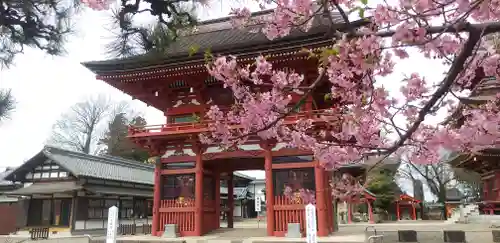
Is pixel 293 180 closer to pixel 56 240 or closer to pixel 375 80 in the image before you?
pixel 375 80

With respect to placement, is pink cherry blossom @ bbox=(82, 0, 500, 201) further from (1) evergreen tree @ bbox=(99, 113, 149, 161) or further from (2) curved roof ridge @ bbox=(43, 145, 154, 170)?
(1) evergreen tree @ bbox=(99, 113, 149, 161)

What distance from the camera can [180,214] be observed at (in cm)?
1390

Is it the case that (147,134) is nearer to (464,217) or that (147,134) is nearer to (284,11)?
(284,11)

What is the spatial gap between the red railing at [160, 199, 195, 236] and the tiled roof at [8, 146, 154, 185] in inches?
355

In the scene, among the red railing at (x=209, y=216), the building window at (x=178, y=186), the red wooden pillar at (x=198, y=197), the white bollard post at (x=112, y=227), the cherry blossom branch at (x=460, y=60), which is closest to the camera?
the cherry blossom branch at (x=460, y=60)

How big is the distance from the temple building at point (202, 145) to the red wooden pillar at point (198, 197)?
33 mm

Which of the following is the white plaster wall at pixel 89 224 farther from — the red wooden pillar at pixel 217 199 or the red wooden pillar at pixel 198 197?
the red wooden pillar at pixel 198 197

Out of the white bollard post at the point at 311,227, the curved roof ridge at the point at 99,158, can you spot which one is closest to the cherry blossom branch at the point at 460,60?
the white bollard post at the point at 311,227

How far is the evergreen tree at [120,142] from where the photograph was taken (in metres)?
43.5

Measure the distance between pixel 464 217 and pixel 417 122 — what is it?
25229mm

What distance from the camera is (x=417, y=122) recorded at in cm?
271

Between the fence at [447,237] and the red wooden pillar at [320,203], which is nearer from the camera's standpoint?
the red wooden pillar at [320,203]

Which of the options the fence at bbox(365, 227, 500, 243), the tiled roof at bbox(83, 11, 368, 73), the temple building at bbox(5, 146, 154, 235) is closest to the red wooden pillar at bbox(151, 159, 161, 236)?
the tiled roof at bbox(83, 11, 368, 73)

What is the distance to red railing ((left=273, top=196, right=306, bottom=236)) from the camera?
40.9ft
